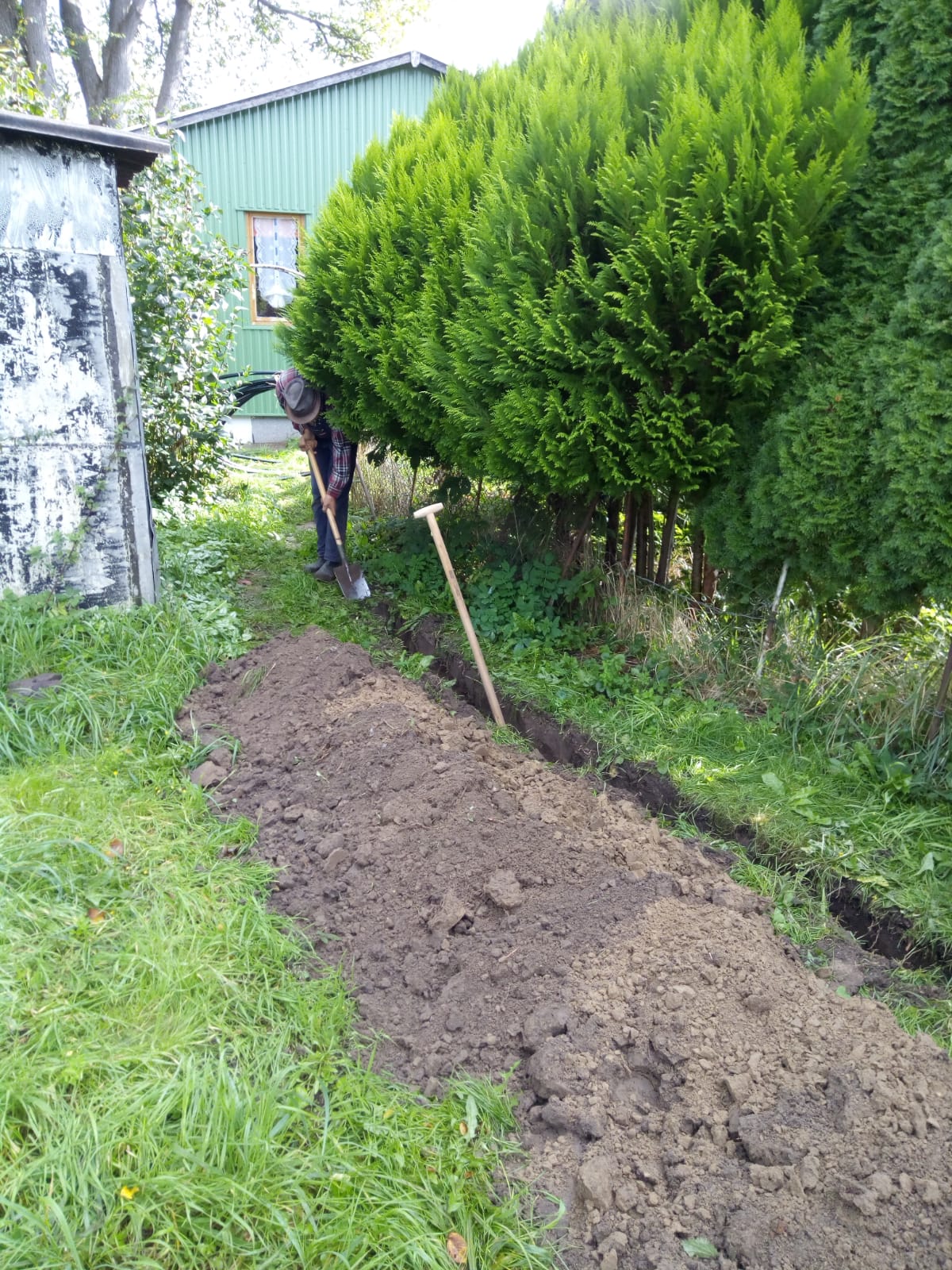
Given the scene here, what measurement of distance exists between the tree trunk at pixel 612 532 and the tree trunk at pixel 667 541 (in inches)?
14.5

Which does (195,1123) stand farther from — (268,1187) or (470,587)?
(470,587)

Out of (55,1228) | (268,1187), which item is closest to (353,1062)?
(268,1187)

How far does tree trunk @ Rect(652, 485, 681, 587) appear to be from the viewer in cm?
487

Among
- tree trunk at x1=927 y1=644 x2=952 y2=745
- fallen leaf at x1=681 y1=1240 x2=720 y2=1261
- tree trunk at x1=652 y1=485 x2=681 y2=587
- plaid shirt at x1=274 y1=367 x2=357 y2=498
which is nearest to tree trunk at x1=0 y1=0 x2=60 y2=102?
plaid shirt at x1=274 y1=367 x2=357 y2=498

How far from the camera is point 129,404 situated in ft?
17.4

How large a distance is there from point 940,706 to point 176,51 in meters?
22.1

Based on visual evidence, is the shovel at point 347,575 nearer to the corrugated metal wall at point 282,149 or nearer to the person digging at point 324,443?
the person digging at point 324,443

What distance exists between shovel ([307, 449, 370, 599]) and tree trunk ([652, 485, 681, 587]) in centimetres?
234

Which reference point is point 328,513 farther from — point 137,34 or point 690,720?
point 137,34

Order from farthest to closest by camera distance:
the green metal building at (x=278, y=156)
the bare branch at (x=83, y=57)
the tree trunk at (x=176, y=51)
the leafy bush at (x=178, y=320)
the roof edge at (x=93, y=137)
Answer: the tree trunk at (x=176, y=51) → the bare branch at (x=83, y=57) → the green metal building at (x=278, y=156) → the leafy bush at (x=178, y=320) → the roof edge at (x=93, y=137)

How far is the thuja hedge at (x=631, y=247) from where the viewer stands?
3.78 meters

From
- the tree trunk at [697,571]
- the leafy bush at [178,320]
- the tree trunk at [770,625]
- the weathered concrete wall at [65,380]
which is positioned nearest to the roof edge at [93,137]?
the weathered concrete wall at [65,380]

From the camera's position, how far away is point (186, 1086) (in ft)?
7.51

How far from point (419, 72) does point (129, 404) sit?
498 inches
